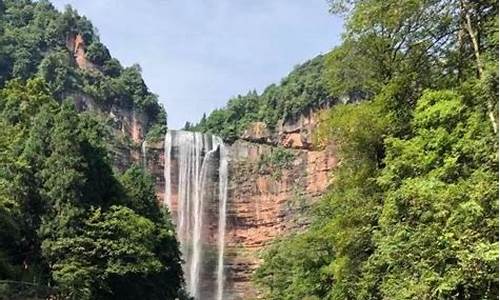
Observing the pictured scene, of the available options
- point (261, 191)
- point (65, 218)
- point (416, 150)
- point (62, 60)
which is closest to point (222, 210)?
point (261, 191)

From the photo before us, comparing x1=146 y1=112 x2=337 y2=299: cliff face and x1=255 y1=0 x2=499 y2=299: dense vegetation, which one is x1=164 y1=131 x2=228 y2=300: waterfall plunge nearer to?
x1=146 y1=112 x2=337 y2=299: cliff face

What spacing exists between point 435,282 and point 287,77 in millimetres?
47374

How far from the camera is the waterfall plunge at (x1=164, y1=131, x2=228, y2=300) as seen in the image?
47000mm

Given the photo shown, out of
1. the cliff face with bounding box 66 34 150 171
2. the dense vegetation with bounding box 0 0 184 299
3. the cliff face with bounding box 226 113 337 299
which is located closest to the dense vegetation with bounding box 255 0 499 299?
the dense vegetation with bounding box 0 0 184 299

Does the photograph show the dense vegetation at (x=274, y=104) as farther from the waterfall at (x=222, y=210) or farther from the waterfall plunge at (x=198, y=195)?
the waterfall plunge at (x=198, y=195)

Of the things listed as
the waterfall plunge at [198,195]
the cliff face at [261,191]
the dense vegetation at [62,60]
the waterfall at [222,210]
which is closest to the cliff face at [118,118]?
the dense vegetation at [62,60]

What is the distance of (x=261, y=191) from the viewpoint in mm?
48969

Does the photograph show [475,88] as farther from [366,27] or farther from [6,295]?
[6,295]

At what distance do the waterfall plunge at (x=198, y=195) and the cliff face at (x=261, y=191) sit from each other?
463 millimetres

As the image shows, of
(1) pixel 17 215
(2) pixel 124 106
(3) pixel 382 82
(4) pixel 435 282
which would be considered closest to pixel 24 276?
(1) pixel 17 215

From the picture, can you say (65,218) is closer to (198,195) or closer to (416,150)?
(416,150)

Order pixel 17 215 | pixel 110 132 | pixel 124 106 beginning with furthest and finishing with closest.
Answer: pixel 124 106 < pixel 110 132 < pixel 17 215

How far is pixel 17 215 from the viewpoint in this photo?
20.9m

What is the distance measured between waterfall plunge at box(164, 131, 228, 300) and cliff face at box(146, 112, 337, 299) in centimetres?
46
